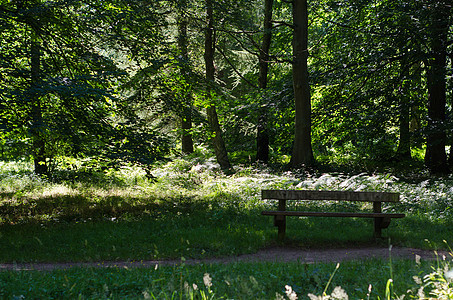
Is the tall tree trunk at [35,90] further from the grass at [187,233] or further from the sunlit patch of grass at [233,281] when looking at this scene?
the sunlit patch of grass at [233,281]

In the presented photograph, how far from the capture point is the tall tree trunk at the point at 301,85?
1653 cm

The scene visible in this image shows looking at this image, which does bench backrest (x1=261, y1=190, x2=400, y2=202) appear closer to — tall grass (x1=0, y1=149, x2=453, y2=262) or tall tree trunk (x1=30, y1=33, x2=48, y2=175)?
tall grass (x1=0, y1=149, x2=453, y2=262)

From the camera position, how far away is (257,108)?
60.4 ft

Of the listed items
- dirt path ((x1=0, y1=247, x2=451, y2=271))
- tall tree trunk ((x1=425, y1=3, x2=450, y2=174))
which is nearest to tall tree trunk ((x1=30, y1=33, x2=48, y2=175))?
dirt path ((x1=0, y1=247, x2=451, y2=271))

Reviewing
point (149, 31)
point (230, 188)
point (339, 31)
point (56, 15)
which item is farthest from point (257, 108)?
point (56, 15)

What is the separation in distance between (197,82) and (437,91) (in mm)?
9522

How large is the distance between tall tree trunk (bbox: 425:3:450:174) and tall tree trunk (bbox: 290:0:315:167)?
4.55m

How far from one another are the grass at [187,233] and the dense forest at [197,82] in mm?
1487

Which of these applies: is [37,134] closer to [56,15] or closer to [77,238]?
[56,15]

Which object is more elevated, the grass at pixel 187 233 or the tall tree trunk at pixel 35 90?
the tall tree trunk at pixel 35 90

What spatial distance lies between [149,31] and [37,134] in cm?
463

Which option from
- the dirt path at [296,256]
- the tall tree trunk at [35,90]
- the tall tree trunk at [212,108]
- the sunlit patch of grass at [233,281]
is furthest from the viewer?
the tall tree trunk at [212,108]

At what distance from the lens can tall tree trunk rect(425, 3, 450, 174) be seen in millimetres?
12836

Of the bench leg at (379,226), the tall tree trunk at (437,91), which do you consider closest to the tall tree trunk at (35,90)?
the bench leg at (379,226)
